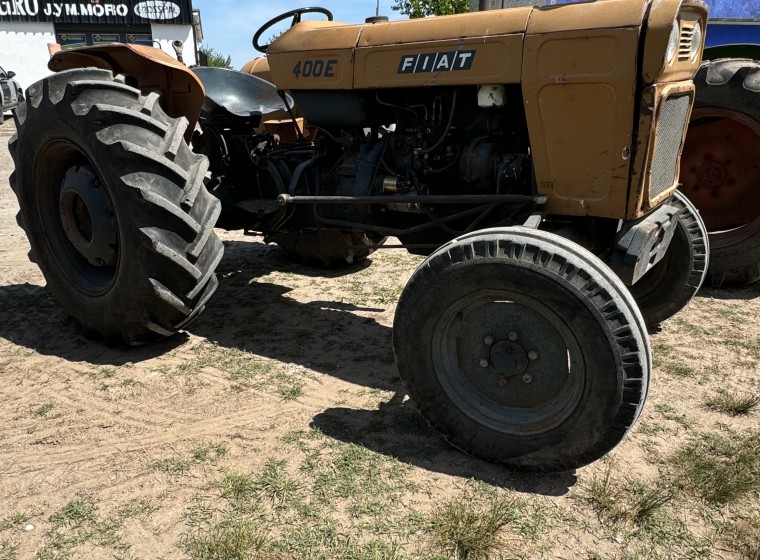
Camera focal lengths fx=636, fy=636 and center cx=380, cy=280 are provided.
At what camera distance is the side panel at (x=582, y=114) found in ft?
8.77

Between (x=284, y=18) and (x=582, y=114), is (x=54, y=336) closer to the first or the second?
(x=284, y=18)

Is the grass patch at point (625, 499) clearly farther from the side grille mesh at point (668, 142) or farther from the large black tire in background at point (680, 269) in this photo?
the large black tire in background at point (680, 269)

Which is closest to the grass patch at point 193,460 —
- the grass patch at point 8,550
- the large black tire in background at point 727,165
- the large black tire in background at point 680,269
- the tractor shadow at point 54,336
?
the grass patch at point 8,550

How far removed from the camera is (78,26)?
2652 cm

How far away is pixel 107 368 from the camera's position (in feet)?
11.8

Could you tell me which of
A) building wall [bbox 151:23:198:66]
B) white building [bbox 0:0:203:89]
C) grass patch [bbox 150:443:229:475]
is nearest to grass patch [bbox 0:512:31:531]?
grass patch [bbox 150:443:229:475]

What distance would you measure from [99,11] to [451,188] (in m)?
28.3

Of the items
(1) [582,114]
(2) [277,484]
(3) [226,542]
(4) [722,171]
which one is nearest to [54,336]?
(2) [277,484]

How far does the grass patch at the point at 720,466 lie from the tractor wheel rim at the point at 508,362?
58cm

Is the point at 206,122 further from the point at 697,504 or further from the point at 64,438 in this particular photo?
the point at 697,504

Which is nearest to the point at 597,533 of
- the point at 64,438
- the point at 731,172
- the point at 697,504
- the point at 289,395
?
the point at 697,504

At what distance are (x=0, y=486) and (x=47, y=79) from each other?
2.29 metres

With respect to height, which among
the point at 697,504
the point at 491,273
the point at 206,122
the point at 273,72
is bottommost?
the point at 697,504

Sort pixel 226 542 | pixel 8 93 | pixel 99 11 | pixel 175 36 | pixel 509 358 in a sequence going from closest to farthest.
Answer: pixel 226 542 → pixel 509 358 → pixel 8 93 → pixel 99 11 → pixel 175 36
